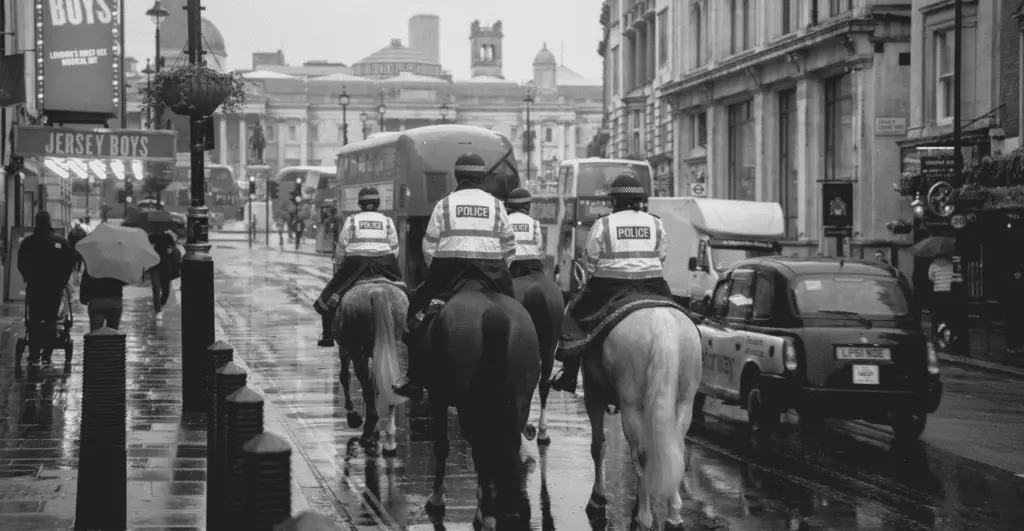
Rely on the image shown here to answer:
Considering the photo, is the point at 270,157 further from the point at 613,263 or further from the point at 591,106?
the point at 613,263

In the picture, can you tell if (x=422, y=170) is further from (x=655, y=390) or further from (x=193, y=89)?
(x=655, y=390)

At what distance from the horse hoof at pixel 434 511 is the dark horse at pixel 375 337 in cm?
252

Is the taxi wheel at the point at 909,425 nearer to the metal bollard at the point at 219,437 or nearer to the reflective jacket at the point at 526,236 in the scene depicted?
the reflective jacket at the point at 526,236

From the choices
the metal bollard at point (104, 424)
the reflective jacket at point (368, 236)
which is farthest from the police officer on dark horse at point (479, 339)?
the reflective jacket at point (368, 236)

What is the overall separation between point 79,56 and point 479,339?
19.0 meters

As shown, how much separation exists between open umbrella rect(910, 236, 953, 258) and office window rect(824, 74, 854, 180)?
8.23 meters

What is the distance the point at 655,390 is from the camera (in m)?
9.55

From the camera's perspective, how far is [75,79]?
86.0 feet

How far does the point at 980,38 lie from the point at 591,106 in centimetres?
15910

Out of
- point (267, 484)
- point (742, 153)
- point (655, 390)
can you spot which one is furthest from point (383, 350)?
point (742, 153)

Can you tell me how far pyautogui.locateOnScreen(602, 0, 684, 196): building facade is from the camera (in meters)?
58.4

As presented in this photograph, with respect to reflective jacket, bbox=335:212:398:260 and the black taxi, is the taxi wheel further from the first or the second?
reflective jacket, bbox=335:212:398:260

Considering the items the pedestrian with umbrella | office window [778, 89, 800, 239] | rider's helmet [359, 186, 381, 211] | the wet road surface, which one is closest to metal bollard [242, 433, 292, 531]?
the wet road surface

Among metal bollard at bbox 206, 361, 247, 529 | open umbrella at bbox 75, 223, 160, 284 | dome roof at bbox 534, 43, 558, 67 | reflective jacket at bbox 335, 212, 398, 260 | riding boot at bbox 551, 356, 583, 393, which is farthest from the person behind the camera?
dome roof at bbox 534, 43, 558, 67
